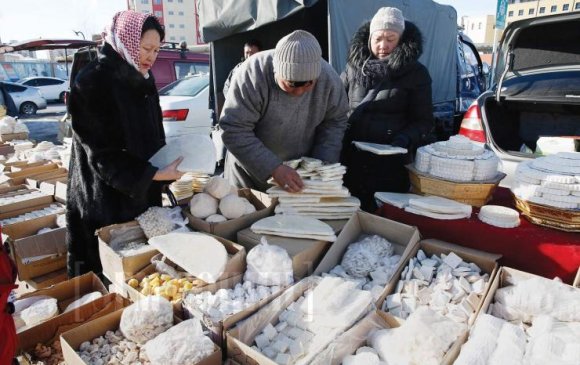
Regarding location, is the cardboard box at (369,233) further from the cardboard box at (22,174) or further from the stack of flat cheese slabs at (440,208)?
the cardboard box at (22,174)

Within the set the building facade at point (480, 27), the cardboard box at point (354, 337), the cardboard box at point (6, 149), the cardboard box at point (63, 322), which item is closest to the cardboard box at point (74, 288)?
the cardboard box at point (63, 322)

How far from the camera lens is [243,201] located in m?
1.81

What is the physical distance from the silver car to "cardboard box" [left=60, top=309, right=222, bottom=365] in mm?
16725

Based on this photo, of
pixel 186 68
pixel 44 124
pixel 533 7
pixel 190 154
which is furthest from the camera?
pixel 533 7

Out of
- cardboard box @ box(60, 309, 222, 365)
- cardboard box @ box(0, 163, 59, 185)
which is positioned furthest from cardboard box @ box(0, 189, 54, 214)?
cardboard box @ box(60, 309, 222, 365)

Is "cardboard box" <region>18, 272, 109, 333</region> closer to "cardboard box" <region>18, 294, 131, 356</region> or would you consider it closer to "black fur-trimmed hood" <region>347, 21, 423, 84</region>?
"cardboard box" <region>18, 294, 131, 356</region>

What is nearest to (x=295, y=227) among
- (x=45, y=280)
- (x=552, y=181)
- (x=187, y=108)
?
(x=552, y=181)

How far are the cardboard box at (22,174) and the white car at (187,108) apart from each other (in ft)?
5.84

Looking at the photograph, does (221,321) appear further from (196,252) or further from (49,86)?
(49,86)

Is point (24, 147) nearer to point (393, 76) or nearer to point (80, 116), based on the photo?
point (80, 116)

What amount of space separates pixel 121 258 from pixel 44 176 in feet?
8.25

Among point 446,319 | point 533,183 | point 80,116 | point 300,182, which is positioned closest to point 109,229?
point 80,116

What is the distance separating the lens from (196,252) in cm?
146

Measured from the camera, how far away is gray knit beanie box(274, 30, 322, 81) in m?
1.71
